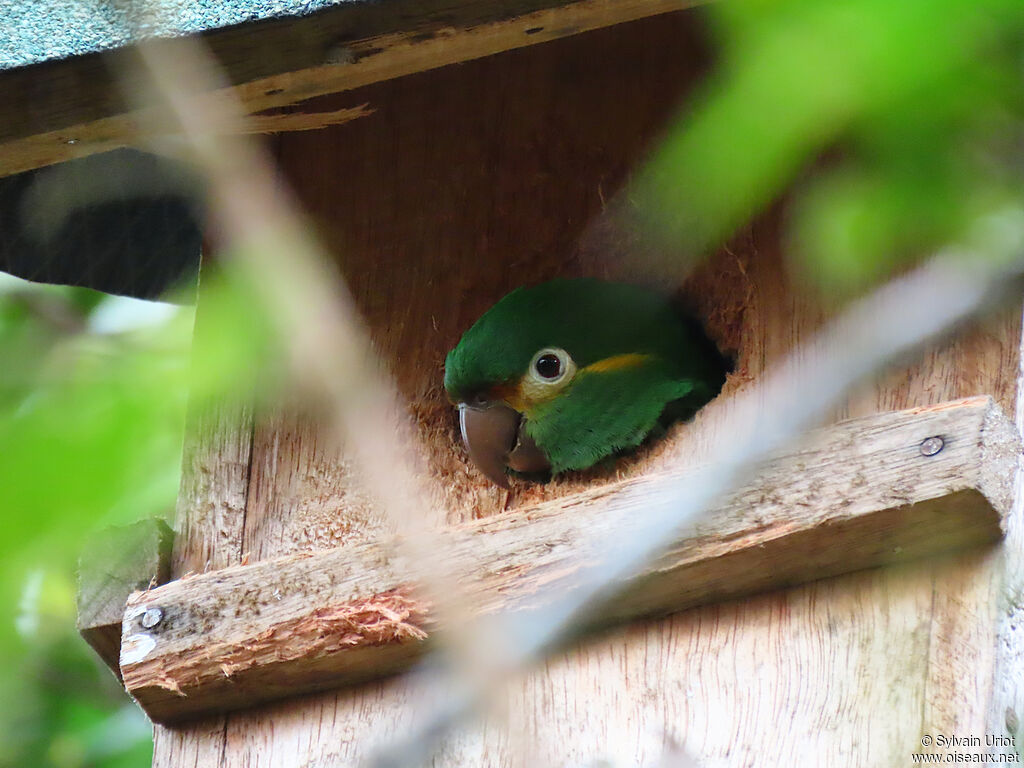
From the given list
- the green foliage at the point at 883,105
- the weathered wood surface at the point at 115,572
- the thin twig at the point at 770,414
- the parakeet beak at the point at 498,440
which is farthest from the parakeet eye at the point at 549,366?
the green foliage at the point at 883,105

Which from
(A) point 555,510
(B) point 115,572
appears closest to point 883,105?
(A) point 555,510

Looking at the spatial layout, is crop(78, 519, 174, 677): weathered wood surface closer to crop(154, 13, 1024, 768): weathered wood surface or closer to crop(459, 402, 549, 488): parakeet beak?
crop(154, 13, 1024, 768): weathered wood surface

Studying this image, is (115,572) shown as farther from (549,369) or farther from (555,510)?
(549,369)

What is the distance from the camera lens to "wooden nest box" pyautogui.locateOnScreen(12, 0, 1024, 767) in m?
1.76

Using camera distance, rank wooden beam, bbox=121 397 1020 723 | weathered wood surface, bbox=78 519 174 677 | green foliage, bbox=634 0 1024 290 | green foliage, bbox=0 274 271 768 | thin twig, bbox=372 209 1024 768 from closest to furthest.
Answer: thin twig, bbox=372 209 1024 768 < green foliage, bbox=0 274 271 768 < green foliage, bbox=634 0 1024 290 < wooden beam, bbox=121 397 1020 723 < weathered wood surface, bbox=78 519 174 677

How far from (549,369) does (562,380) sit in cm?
4

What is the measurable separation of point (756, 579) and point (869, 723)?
264mm

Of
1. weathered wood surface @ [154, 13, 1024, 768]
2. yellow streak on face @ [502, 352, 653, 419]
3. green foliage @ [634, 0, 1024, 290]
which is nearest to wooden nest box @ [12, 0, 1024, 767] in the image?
weathered wood surface @ [154, 13, 1024, 768]

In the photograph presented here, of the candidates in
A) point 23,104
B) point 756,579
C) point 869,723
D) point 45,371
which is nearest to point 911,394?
point 756,579

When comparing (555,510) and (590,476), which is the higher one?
(590,476)

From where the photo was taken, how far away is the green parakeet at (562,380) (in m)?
2.67

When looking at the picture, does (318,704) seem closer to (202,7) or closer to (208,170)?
(202,7)

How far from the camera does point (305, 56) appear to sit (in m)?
1.89

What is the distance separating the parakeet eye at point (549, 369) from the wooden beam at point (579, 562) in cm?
81
